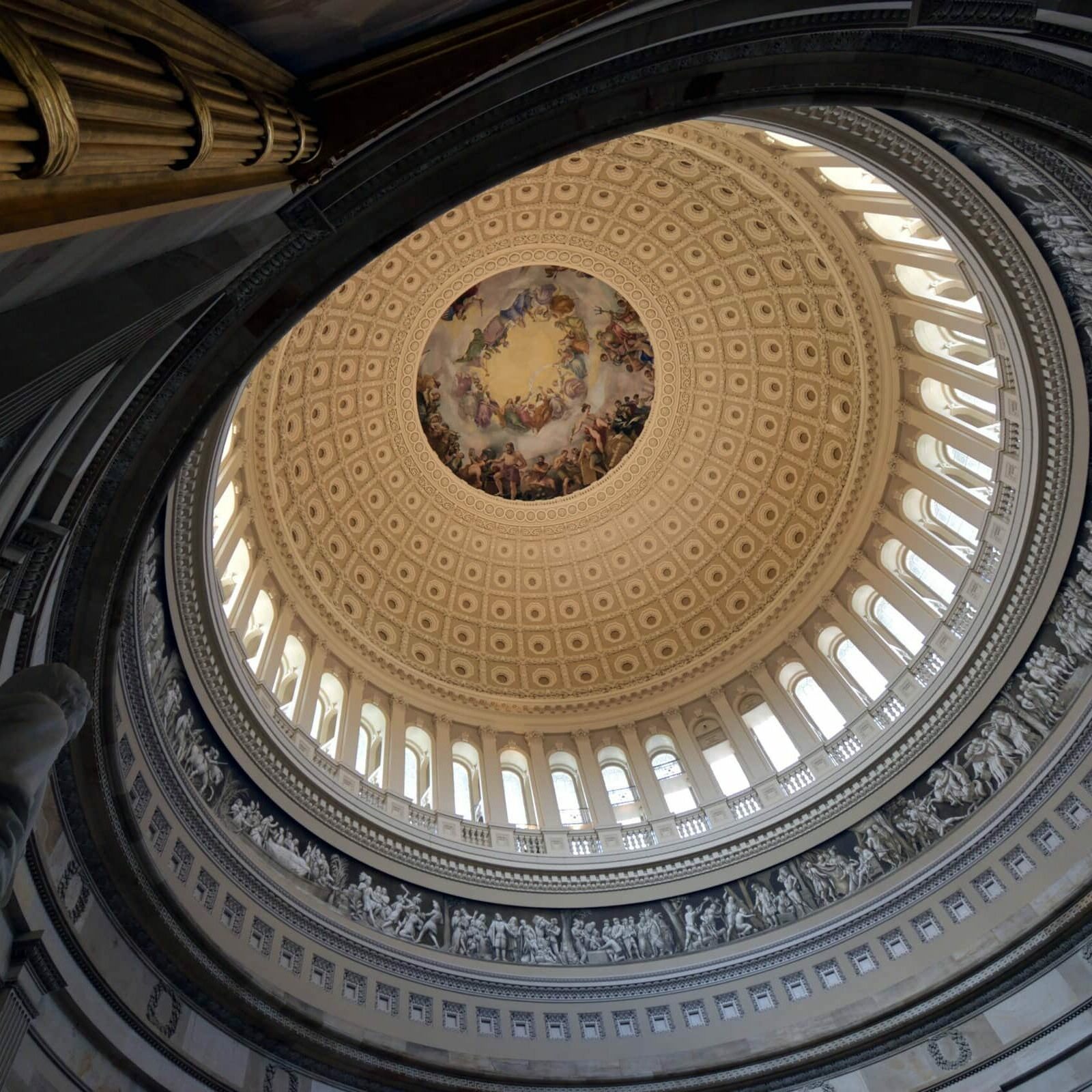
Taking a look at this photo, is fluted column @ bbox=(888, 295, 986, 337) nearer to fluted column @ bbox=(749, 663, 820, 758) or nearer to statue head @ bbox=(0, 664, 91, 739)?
fluted column @ bbox=(749, 663, 820, 758)

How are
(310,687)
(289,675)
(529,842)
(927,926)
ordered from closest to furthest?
(927,926), (529,842), (310,687), (289,675)

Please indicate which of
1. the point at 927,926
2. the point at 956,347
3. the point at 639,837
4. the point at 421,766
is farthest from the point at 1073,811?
the point at 421,766

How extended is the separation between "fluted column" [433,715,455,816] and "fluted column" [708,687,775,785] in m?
8.07

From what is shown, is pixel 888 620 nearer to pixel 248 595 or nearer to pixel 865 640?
pixel 865 640

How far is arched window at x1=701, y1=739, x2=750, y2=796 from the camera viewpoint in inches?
907

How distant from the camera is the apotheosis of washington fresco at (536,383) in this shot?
3006 centimetres

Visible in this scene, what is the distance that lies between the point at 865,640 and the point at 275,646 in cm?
1583

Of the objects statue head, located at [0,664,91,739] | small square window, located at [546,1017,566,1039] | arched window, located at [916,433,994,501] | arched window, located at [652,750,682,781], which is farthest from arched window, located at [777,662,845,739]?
statue head, located at [0,664,91,739]

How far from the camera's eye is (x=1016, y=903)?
1494 centimetres

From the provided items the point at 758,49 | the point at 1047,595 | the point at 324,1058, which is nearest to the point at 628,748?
the point at 1047,595

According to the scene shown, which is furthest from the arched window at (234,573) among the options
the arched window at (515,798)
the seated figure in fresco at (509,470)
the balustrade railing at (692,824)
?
the balustrade railing at (692,824)

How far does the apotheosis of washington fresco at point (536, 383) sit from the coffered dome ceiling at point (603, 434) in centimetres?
11

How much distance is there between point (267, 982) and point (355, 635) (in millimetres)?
12923

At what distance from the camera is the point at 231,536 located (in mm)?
21016
